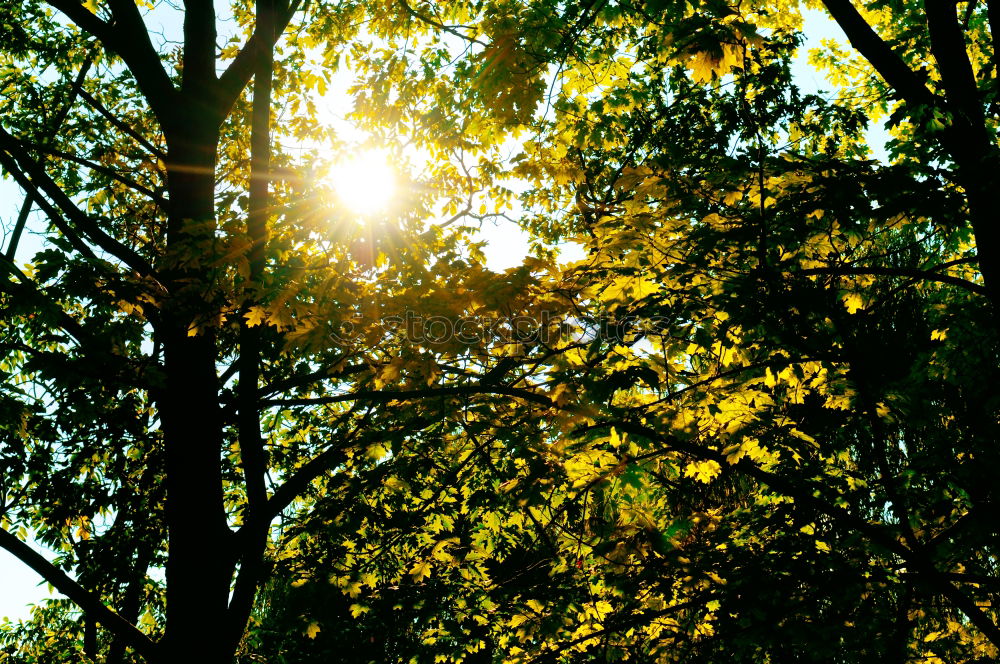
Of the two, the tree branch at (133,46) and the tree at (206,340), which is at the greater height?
the tree branch at (133,46)

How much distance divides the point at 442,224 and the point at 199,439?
4.11 m

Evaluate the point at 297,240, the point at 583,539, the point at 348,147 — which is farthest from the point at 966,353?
the point at 348,147

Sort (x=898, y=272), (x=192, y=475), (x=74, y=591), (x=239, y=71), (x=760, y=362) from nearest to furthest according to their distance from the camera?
(x=898, y=272) → (x=760, y=362) → (x=74, y=591) → (x=192, y=475) → (x=239, y=71)

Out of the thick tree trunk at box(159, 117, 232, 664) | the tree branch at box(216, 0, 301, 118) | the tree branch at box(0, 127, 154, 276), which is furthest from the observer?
the tree branch at box(216, 0, 301, 118)

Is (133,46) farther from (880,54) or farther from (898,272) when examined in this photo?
(898,272)

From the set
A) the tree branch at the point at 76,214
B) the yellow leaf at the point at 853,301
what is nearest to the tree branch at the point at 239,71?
the tree branch at the point at 76,214

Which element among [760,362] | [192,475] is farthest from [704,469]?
[192,475]

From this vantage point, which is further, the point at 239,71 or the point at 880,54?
the point at 239,71

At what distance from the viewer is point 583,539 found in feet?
16.0

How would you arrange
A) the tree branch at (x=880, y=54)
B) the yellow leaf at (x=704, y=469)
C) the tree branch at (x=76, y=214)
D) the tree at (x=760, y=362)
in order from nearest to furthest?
the tree at (x=760, y=362) → the tree branch at (x=880, y=54) → the yellow leaf at (x=704, y=469) → the tree branch at (x=76, y=214)

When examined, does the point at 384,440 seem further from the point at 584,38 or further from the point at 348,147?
the point at 584,38

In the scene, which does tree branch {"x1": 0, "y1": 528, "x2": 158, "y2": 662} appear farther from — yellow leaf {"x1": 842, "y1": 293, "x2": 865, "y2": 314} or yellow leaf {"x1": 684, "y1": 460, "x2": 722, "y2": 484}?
yellow leaf {"x1": 842, "y1": 293, "x2": 865, "y2": 314}

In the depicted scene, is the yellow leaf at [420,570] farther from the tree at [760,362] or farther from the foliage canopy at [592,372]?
the tree at [760,362]

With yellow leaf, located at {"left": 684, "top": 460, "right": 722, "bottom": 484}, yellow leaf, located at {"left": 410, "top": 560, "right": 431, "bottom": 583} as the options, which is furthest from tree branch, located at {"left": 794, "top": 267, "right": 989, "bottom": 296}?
yellow leaf, located at {"left": 410, "top": 560, "right": 431, "bottom": 583}
